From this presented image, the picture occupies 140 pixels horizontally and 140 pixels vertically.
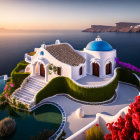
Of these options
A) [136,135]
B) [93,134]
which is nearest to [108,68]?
[93,134]

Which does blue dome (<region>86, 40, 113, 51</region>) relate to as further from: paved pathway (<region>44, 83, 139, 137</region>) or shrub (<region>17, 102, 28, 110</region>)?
shrub (<region>17, 102, 28, 110</region>)

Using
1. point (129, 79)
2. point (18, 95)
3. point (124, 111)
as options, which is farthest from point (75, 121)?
point (129, 79)

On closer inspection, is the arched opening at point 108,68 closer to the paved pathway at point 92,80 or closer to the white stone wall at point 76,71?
the paved pathway at point 92,80

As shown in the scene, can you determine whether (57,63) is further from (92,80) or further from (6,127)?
(6,127)

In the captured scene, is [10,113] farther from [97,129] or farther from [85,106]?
[97,129]

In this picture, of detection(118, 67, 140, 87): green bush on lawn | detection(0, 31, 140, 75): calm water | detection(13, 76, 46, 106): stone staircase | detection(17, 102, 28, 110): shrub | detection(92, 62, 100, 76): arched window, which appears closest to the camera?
detection(17, 102, 28, 110): shrub

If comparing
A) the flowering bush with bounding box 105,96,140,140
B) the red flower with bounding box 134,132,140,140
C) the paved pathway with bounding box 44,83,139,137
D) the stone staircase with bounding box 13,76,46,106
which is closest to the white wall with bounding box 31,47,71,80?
the stone staircase with bounding box 13,76,46,106

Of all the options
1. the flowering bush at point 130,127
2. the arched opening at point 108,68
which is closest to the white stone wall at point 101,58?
the arched opening at point 108,68
